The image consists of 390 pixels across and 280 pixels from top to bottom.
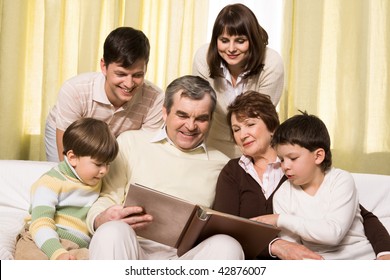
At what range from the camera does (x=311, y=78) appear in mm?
3701

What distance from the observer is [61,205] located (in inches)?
82.3

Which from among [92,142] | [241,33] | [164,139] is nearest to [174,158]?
[164,139]

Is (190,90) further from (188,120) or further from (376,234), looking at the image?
(376,234)

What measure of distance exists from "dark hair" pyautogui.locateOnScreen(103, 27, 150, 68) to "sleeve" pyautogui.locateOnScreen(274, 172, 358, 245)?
88 cm

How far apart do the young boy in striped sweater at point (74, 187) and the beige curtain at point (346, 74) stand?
1.86m

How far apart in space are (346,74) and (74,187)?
7.28 ft

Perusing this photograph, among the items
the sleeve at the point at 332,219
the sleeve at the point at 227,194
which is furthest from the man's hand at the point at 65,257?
the sleeve at the point at 332,219

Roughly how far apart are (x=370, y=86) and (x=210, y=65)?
1478 mm

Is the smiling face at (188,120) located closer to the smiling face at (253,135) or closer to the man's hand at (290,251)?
the smiling face at (253,135)

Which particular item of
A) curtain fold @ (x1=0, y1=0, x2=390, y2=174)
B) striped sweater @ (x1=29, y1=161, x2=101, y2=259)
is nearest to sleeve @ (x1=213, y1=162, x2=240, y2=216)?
striped sweater @ (x1=29, y1=161, x2=101, y2=259)
